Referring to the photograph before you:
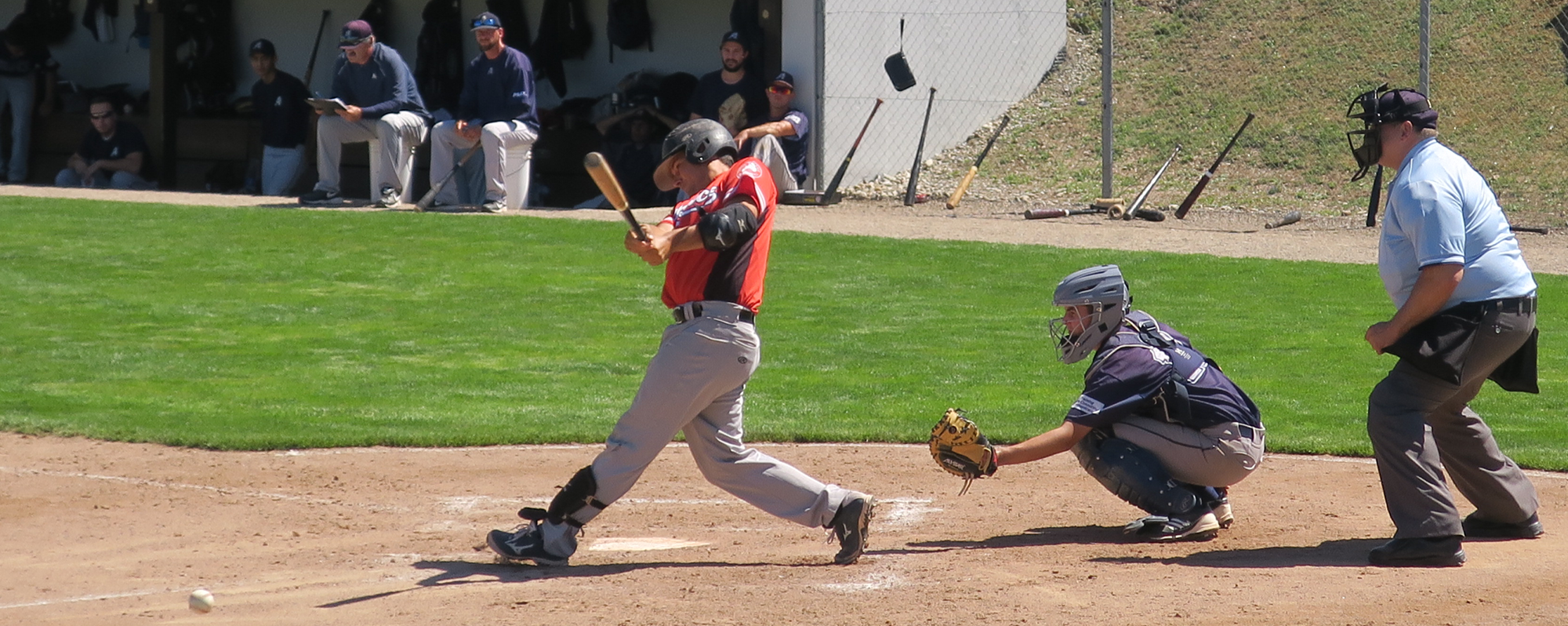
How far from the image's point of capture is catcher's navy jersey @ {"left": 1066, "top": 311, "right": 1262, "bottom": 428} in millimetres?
5672

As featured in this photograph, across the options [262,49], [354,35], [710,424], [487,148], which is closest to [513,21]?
[262,49]

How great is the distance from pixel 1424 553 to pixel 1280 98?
49.2ft

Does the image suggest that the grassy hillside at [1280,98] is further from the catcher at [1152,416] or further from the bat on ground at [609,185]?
the bat on ground at [609,185]

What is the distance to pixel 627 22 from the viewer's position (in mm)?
18672

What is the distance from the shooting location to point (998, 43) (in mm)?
19500

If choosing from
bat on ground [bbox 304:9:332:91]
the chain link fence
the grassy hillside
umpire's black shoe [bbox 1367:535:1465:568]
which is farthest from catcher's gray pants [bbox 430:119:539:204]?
umpire's black shoe [bbox 1367:535:1465:568]

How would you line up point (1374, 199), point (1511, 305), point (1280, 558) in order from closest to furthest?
point (1511, 305) < point (1280, 558) < point (1374, 199)

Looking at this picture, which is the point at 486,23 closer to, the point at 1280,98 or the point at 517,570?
the point at 1280,98

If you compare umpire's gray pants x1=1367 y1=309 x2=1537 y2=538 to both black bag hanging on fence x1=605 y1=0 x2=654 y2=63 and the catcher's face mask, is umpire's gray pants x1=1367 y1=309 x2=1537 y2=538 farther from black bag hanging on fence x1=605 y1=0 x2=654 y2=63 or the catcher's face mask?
→ black bag hanging on fence x1=605 y1=0 x2=654 y2=63

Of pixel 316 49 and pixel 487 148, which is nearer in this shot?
pixel 487 148

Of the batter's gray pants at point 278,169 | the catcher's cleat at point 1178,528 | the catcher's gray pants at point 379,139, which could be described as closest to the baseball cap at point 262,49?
the batter's gray pants at point 278,169

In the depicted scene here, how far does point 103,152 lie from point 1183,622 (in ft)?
55.9

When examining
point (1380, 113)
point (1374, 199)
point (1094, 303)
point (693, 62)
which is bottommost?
point (1374, 199)

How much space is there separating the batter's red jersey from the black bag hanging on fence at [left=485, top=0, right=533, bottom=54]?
1442 cm
